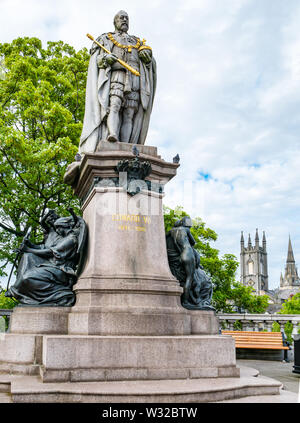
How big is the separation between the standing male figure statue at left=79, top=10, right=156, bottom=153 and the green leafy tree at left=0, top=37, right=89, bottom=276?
8.44 meters

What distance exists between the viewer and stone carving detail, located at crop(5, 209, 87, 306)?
24.1 feet

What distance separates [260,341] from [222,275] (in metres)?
14.2

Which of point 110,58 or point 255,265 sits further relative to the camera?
point 255,265

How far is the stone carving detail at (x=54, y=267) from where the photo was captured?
24.1ft

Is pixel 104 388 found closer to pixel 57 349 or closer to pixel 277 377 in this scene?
pixel 57 349

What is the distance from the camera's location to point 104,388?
17.8 ft

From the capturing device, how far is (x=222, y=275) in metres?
27.9

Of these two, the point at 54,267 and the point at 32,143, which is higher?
the point at 32,143

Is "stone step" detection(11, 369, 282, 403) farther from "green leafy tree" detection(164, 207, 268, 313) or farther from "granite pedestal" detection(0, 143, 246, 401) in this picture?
"green leafy tree" detection(164, 207, 268, 313)

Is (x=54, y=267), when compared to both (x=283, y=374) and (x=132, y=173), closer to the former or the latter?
(x=132, y=173)

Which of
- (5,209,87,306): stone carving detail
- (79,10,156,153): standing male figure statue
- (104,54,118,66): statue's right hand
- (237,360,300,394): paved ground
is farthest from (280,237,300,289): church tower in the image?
(5,209,87,306): stone carving detail

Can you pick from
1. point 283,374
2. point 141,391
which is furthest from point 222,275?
point 141,391

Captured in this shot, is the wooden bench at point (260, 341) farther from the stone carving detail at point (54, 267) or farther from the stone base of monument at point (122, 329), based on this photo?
the stone carving detail at point (54, 267)

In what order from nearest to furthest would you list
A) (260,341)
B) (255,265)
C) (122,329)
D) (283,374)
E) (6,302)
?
(122,329), (283,374), (260,341), (6,302), (255,265)
